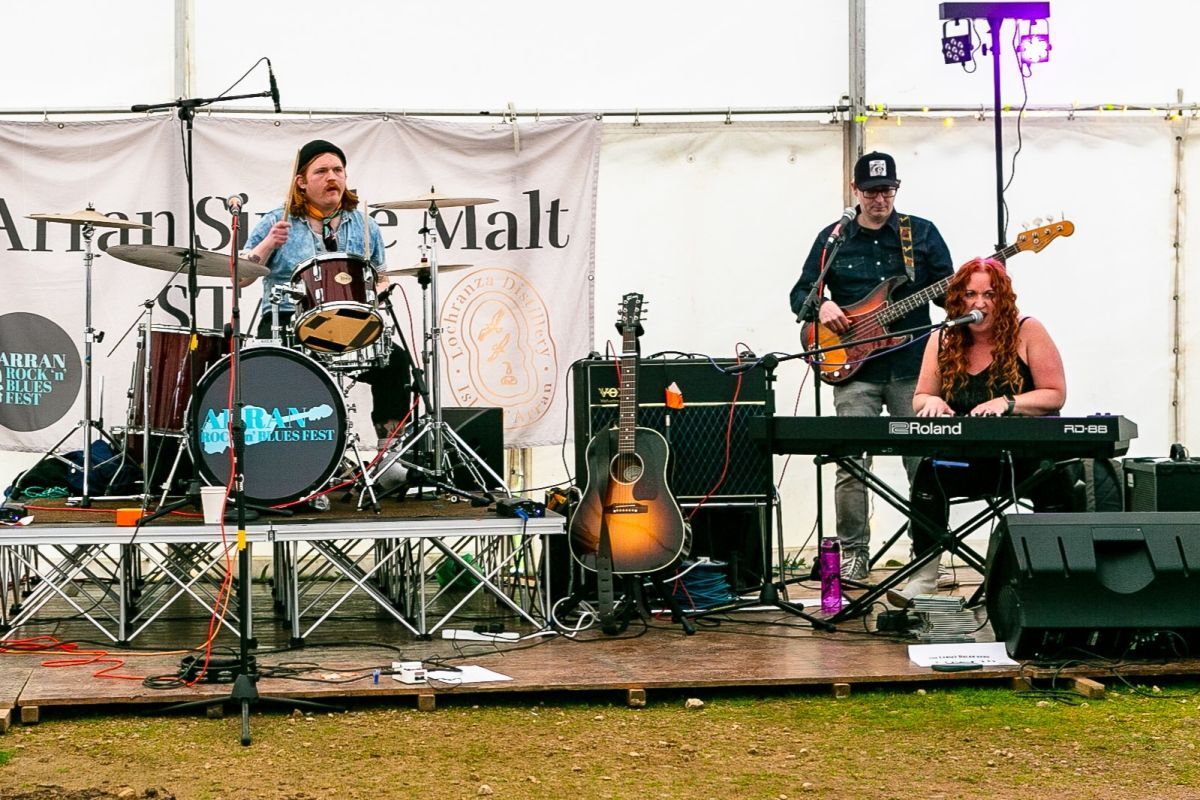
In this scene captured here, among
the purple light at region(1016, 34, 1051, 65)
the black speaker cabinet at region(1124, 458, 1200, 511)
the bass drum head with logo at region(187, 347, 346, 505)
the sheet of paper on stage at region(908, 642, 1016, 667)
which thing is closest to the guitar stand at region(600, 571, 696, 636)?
the sheet of paper on stage at region(908, 642, 1016, 667)

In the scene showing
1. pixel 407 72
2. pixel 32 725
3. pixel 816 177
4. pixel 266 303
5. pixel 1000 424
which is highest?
pixel 407 72

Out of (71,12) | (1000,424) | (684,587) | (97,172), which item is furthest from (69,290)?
(1000,424)

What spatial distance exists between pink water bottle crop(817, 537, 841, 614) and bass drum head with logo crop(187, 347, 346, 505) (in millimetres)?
2028

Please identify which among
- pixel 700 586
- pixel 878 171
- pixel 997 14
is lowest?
pixel 700 586

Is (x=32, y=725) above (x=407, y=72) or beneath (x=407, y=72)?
beneath

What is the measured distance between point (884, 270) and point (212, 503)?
332cm

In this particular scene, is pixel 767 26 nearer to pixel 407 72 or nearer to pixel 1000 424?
pixel 407 72

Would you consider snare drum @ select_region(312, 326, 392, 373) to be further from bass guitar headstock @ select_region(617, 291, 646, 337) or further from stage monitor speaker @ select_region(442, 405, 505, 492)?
bass guitar headstock @ select_region(617, 291, 646, 337)

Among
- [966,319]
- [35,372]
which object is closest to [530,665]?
[966,319]

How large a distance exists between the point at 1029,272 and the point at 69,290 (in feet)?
17.1

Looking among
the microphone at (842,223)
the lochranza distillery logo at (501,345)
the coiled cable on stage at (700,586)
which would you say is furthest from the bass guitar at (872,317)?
the lochranza distillery logo at (501,345)

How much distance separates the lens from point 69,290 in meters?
8.19

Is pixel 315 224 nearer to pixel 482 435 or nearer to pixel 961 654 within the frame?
pixel 482 435

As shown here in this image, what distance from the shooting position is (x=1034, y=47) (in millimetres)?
8148
